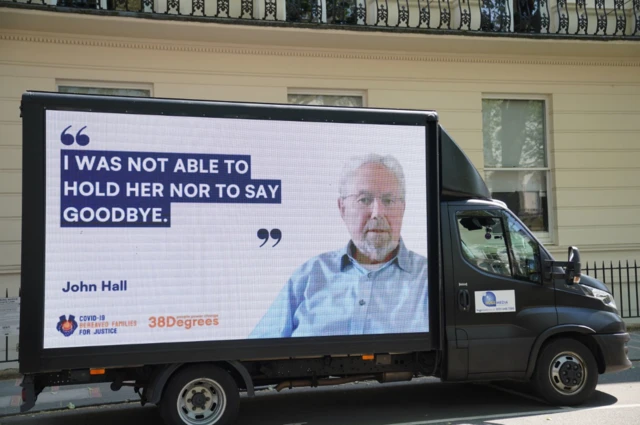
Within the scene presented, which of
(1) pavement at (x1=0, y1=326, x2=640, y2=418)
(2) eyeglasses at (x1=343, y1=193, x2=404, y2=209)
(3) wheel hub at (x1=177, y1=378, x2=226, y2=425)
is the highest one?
(2) eyeglasses at (x1=343, y1=193, x2=404, y2=209)

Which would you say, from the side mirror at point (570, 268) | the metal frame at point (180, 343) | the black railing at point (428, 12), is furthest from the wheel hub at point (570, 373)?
the black railing at point (428, 12)

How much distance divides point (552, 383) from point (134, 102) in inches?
201

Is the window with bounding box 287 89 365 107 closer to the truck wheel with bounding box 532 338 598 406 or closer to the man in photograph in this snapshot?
the man in photograph

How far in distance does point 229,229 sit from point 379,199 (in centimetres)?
151

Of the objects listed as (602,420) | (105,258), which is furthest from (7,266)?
(602,420)

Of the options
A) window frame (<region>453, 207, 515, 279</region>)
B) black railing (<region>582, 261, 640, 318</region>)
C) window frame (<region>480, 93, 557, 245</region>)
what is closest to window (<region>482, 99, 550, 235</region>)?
window frame (<region>480, 93, 557, 245</region>)

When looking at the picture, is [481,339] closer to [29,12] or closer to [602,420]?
[602,420]

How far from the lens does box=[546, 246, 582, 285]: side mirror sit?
6852mm

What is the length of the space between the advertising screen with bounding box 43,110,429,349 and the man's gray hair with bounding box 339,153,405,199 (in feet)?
0.04

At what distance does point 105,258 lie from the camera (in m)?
5.76

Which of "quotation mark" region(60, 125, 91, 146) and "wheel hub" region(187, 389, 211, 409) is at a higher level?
"quotation mark" region(60, 125, 91, 146)

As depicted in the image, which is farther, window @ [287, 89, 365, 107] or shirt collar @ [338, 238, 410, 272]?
window @ [287, 89, 365, 107]

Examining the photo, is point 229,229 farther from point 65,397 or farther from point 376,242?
point 65,397

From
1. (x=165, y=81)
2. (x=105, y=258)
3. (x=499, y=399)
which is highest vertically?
(x=165, y=81)
